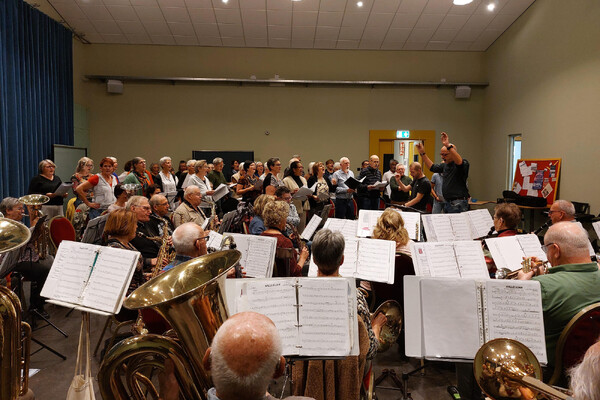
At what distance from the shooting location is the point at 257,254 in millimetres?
3318

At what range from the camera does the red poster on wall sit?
781 centimetres

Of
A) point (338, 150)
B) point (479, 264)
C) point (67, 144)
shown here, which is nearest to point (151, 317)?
point (479, 264)

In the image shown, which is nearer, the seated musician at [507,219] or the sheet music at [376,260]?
the sheet music at [376,260]

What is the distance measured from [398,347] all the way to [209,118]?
8.56 m

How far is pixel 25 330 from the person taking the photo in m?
2.34

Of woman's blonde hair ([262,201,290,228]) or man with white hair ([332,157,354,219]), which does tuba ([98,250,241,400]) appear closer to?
woman's blonde hair ([262,201,290,228])

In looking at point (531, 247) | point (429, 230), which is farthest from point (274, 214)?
point (531, 247)

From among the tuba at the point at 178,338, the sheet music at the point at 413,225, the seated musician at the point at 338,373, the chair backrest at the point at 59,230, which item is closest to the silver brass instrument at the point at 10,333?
the tuba at the point at 178,338

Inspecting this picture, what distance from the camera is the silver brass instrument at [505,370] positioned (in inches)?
65.6

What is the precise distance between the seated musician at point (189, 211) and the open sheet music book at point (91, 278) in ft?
6.94

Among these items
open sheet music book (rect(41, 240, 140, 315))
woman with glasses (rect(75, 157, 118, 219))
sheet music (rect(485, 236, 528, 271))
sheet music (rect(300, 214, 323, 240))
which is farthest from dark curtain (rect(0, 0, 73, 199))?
sheet music (rect(485, 236, 528, 271))

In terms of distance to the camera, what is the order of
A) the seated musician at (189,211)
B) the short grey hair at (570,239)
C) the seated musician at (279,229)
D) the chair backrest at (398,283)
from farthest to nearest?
the seated musician at (189,211) → the seated musician at (279,229) → the chair backrest at (398,283) → the short grey hair at (570,239)

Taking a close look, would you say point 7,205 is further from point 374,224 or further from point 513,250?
point 513,250

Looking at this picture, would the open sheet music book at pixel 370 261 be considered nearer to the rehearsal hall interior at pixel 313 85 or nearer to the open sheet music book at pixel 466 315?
the open sheet music book at pixel 466 315
